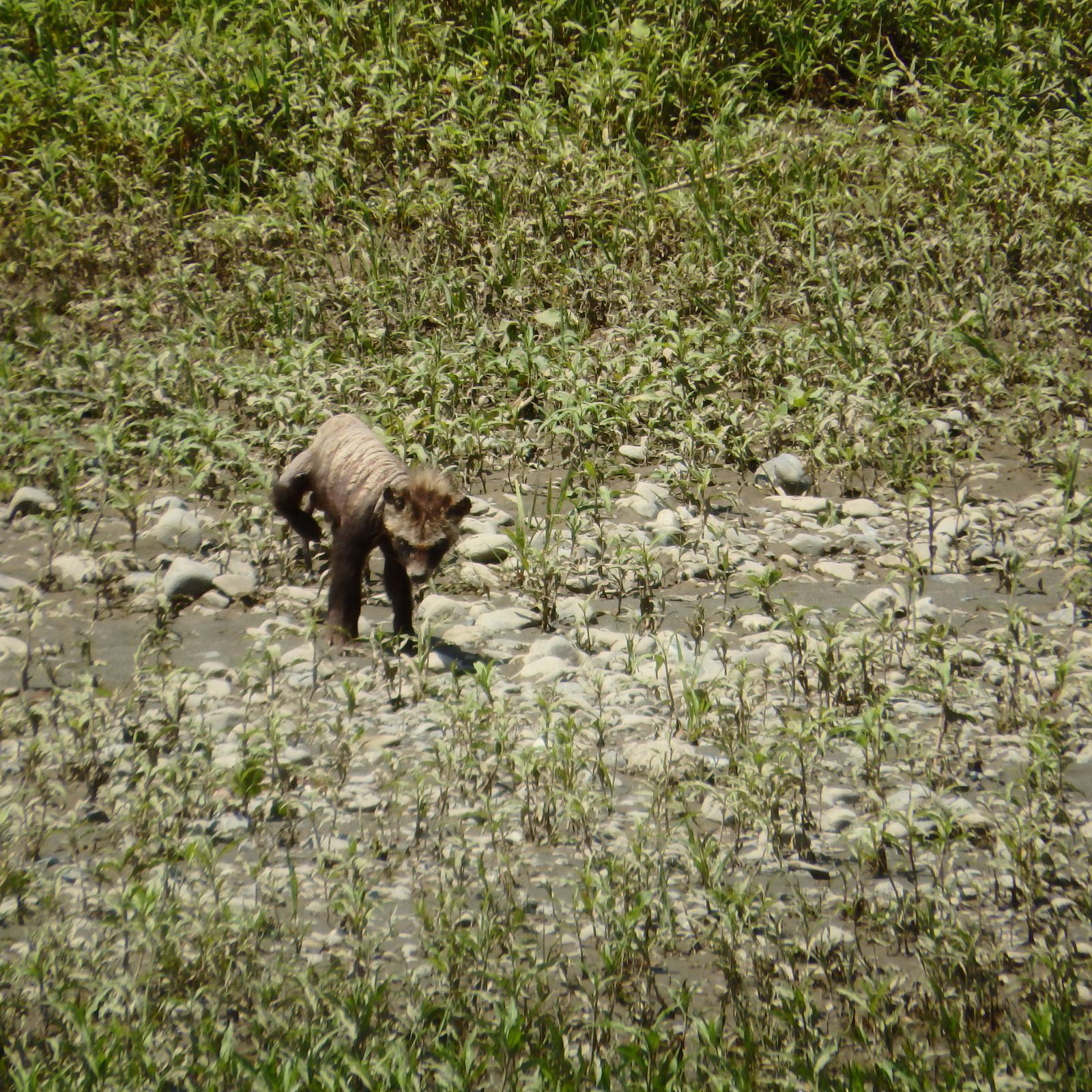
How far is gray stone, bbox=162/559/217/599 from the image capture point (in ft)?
16.2

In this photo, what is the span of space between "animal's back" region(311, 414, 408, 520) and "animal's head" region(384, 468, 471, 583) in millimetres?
122

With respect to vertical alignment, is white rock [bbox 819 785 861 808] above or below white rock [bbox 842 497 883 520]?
below

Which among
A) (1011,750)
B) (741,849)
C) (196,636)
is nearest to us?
(741,849)

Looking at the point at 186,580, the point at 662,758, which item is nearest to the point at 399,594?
the point at 186,580

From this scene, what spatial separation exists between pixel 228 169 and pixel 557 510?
4.25 m

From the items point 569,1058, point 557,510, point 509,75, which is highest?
point 509,75

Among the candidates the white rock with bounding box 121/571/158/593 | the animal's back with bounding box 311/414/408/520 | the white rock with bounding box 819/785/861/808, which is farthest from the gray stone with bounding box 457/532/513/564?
the white rock with bounding box 819/785/861/808

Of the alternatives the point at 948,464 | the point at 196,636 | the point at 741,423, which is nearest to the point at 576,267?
the point at 741,423

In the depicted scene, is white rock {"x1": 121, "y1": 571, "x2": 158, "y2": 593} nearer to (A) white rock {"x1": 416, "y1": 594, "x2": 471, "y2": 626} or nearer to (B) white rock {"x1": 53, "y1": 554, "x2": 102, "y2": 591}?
(B) white rock {"x1": 53, "y1": 554, "x2": 102, "y2": 591}

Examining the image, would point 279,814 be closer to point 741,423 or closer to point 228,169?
point 741,423

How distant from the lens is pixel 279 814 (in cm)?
370

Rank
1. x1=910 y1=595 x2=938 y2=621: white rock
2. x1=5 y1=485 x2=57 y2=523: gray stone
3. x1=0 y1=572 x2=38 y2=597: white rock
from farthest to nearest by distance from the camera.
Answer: x1=5 y1=485 x2=57 y2=523: gray stone < x1=0 y1=572 x2=38 y2=597: white rock < x1=910 y1=595 x2=938 y2=621: white rock

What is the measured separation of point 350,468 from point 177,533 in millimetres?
1278

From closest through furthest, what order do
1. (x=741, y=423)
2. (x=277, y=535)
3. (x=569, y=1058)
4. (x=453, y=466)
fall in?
(x=569, y=1058)
(x=277, y=535)
(x=453, y=466)
(x=741, y=423)
